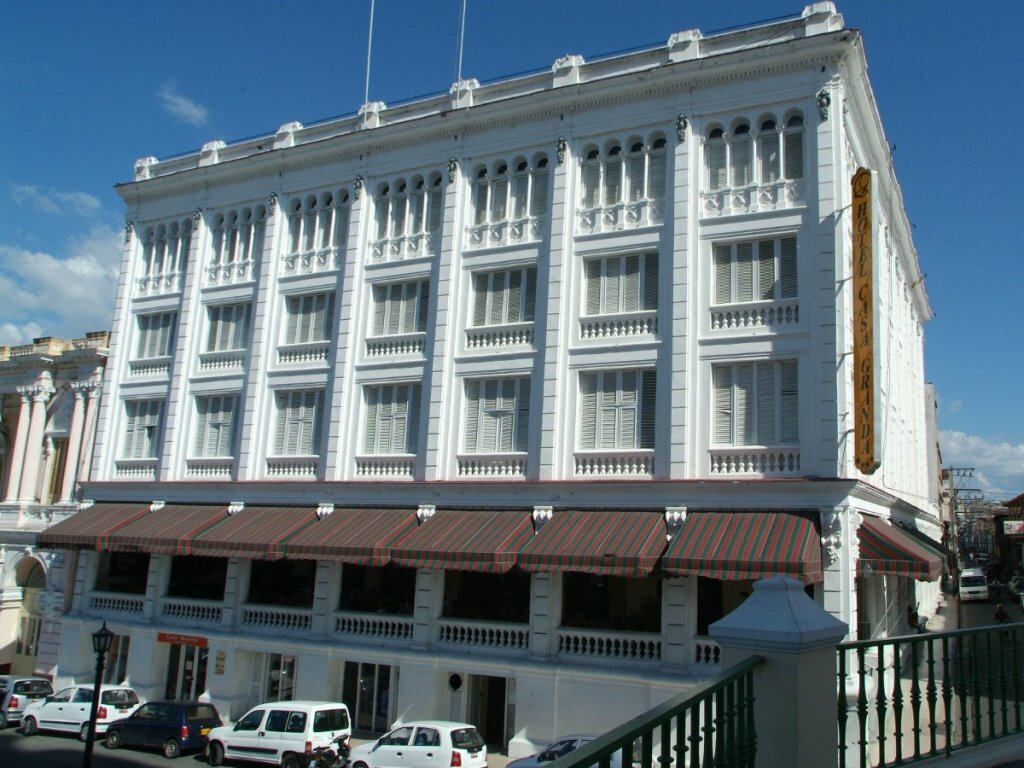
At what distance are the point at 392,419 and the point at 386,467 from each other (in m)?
1.44

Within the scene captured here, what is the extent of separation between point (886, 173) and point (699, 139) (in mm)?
8566

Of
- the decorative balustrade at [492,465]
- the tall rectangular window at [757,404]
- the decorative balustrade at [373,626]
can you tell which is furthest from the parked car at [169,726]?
the tall rectangular window at [757,404]

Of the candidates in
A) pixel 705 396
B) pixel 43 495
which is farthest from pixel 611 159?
pixel 43 495

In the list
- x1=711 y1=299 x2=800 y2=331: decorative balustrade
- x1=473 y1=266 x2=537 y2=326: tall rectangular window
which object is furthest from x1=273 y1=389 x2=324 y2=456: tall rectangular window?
x1=711 y1=299 x2=800 y2=331: decorative balustrade

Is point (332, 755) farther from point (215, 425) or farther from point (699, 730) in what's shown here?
point (699, 730)

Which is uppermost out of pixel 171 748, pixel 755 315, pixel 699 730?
pixel 755 315

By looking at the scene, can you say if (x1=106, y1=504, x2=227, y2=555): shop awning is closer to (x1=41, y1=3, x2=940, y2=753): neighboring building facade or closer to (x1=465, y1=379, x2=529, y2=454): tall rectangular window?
(x1=41, y1=3, x2=940, y2=753): neighboring building facade

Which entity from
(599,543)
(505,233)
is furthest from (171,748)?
(505,233)

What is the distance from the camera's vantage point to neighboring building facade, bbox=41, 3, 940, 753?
65.4 feet

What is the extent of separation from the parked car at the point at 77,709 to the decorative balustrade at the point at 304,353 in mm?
10840

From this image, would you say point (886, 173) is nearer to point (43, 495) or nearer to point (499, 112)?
point (499, 112)

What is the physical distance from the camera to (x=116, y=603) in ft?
93.7

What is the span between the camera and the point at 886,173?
89.2 ft

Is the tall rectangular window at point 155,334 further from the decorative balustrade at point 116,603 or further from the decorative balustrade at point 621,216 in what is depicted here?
the decorative balustrade at point 621,216
